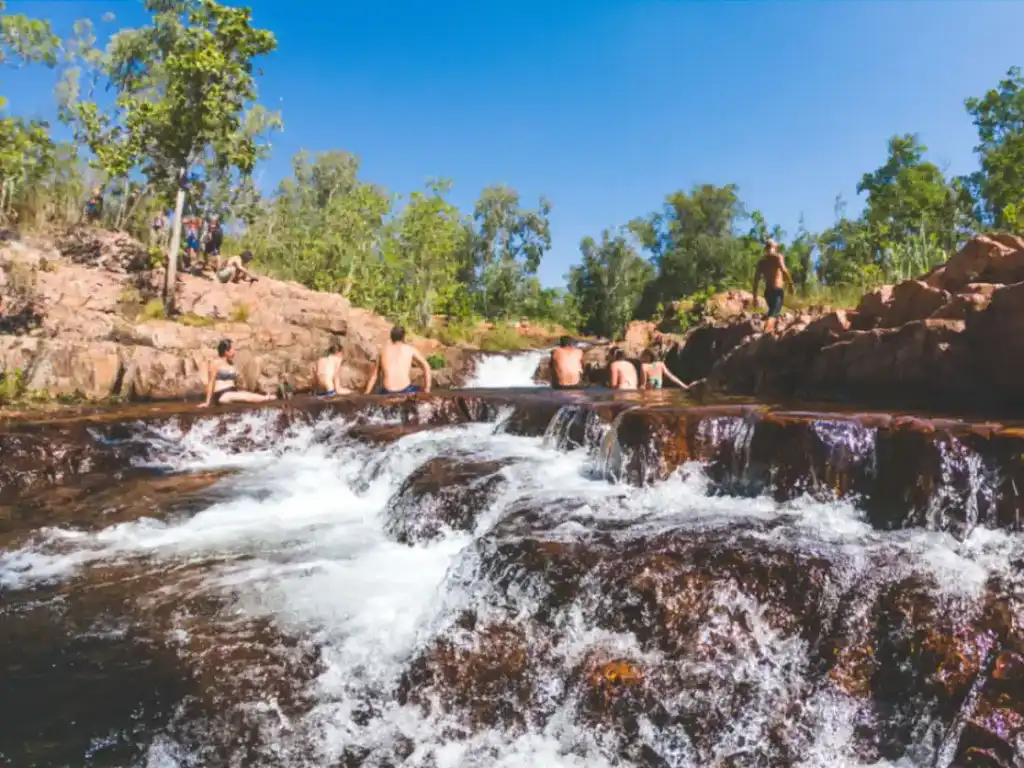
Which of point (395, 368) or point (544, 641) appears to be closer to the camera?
point (544, 641)

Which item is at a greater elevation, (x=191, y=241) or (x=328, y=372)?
(x=191, y=241)

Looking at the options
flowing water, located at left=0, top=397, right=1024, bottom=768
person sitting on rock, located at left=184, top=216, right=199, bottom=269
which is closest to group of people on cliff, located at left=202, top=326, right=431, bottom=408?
flowing water, located at left=0, top=397, right=1024, bottom=768

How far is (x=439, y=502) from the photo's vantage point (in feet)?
19.5

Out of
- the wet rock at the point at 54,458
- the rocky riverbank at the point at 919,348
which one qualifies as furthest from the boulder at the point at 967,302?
the wet rock at the point at 54,458

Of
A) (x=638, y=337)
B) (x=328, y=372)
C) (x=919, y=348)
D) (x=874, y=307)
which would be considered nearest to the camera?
(x=919, y=348)

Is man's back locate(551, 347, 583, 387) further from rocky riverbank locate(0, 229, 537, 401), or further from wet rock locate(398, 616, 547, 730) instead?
wet rock locate(398, 616, 547, 730)

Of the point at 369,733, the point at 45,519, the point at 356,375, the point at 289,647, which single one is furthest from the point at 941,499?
the point at 356,375

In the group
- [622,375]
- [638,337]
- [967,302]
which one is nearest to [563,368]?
[622,375]

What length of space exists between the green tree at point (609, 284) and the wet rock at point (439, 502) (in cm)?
4223

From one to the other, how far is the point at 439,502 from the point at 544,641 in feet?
7.64

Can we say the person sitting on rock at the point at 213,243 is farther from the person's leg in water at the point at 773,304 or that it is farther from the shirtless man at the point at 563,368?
the person's leg in water at the point at 773,304

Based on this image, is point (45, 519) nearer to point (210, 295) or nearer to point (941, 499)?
point (941, 499)

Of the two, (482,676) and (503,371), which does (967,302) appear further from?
(503,371)

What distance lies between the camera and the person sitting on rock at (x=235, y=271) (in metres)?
20.5
